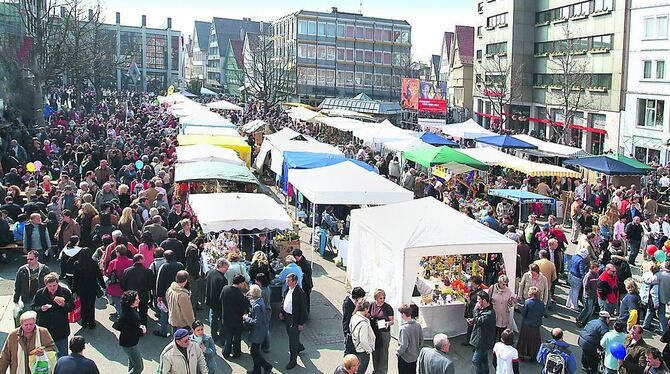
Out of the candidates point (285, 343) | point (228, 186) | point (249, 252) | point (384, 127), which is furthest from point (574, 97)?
point (285, 343)

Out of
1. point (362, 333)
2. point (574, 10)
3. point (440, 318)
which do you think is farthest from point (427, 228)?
point (574, 10)

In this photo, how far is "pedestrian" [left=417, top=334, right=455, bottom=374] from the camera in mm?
6977

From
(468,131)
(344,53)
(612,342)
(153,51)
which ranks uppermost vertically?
(153,51)

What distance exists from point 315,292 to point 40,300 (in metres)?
5.31

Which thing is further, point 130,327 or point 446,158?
point 446,158

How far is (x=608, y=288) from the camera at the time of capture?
34.9 feet

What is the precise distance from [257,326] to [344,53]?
68206 millimetres

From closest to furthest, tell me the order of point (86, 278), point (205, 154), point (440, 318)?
point (86, 278) < point (440, 318) < point (205, 154)

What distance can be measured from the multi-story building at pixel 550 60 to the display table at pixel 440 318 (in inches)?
1238

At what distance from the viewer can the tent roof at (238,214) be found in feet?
38.3

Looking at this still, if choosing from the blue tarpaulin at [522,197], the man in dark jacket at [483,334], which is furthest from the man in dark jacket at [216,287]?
the blue tarpaulin at [522,197]

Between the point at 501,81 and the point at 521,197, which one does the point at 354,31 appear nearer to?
the point at 501,81

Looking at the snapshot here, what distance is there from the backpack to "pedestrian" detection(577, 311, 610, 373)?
4.08 ft

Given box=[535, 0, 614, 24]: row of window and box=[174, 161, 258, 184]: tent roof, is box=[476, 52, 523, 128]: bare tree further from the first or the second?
box=[174, 161, 258, 184]: tent roof
